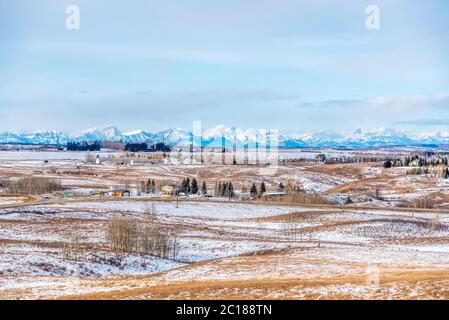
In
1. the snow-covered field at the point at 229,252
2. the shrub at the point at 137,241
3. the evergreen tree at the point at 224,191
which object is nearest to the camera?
the snow-covered field at the point at 229,252

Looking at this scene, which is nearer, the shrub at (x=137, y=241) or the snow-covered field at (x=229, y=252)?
the snow-covered field at (x=229, y=252)

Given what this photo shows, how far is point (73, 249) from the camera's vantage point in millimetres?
46562

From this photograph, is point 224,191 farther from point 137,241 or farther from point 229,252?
point 137,241

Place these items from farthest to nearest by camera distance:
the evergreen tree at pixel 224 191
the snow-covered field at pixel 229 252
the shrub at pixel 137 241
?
the evergreen tree at pixel 224 191 → the shrub at pixel 137 241 → the snow-covered field at pixel 229 252

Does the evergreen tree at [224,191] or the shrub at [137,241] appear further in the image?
the evergreen tree at [224,191]

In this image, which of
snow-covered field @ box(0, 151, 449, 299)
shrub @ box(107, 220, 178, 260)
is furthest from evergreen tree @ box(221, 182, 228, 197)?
shrub @ box(107, 220, 178, 260)

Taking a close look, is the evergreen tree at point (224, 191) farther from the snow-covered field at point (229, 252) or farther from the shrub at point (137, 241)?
the shrub at point (137, 241)

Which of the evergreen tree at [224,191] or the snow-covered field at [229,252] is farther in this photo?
the evergreen tree at [224,191]

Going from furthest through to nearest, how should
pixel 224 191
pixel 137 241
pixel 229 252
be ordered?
pixel 224 191 < pixel 229 252 < pixel 137 241

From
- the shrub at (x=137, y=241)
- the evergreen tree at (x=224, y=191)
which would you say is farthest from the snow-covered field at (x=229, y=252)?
the evergreen tree at (x=224, y=191)

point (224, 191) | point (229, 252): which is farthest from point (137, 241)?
point (224, 191)
